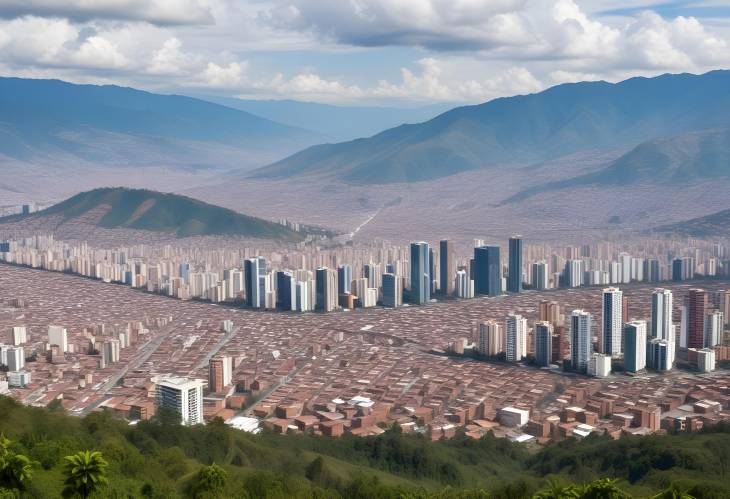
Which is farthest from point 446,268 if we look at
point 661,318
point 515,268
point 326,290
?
point 661,318

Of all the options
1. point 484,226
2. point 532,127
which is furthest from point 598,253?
point 532,127

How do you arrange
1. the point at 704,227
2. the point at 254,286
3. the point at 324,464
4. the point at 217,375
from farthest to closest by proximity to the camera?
1. the point at 704,227
2. the point at 254,286
3. the point at 217,375
4. the point at 324,464

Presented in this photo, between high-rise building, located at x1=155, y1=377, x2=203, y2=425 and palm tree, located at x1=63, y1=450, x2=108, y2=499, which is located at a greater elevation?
palm tree, located at x1=63, y1=450, x2=108, y2=499

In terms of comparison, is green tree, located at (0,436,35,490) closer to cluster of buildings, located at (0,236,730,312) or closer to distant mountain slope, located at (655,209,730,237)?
cluster of buildings, located at (0,236,730,312)

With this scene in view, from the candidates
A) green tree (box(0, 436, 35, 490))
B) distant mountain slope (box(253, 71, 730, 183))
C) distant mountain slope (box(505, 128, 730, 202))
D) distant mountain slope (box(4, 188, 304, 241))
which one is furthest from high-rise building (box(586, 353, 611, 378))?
distant mountain slope (box(253, 71, 730, 183))

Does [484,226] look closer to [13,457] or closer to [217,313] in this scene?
[217,313]

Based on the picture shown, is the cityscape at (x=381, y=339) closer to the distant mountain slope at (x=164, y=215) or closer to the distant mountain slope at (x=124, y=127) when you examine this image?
the distant mountain slope at (x=164, y=215)

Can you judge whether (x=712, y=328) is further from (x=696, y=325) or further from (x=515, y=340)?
(x=515, y=340)
